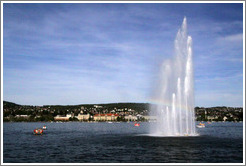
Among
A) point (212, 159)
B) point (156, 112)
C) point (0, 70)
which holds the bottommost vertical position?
point (212, 159)

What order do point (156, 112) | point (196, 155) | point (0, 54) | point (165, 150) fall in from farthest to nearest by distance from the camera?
point (156, 112) → point (165, 150) → point (196, 155) → point (0, 54)

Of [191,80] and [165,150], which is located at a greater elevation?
[191,80]

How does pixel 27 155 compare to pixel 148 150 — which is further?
pixel 148 150

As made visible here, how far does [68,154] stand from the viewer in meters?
40.2

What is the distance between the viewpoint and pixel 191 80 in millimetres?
59375

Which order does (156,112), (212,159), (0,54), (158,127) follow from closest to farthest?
(0,54) < (212,159) < (156,112) < (158,127)

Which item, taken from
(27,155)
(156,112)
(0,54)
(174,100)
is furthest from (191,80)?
(0,54)

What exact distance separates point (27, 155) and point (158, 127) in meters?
39.1

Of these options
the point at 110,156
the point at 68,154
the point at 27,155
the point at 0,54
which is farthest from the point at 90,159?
the point at 0,54

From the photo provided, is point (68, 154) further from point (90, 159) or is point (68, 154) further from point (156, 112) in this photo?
point (156, 112)

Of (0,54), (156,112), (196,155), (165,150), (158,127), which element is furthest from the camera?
(158,127)

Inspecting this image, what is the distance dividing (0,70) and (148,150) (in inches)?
884

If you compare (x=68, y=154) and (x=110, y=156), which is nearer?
(x=110, y=156)

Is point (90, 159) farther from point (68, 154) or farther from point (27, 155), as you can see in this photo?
point (27, 155)
